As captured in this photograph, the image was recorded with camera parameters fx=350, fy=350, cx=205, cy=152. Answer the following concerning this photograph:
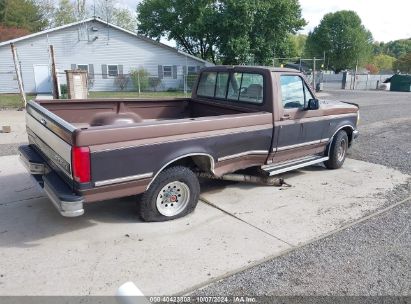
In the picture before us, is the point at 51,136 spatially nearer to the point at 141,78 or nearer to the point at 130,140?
the point at 130,140

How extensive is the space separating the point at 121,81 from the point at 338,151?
23395mm

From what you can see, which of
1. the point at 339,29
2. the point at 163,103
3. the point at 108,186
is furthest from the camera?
the point at 339,29

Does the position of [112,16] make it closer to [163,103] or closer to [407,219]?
[163,103]

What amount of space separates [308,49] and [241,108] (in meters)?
70.0

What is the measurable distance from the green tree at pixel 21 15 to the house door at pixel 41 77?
16.5 m

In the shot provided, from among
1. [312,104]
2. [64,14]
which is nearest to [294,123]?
[312,104]

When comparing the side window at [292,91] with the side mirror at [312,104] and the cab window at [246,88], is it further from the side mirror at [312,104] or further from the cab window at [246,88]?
the cab window at [246,88]

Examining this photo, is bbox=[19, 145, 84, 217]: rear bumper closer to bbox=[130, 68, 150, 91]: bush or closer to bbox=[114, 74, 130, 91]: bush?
bbox=[130, 68, 150, 91]: bush

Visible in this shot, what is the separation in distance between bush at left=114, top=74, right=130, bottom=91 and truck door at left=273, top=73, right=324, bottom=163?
2348cm

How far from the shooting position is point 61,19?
45938 mm

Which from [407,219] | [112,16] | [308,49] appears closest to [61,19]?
[112,16]

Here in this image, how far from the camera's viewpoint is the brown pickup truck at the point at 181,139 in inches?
139

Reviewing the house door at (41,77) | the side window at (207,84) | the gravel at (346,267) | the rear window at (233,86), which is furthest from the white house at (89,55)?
the gravel at (346,267)

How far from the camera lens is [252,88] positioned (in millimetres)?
5281
